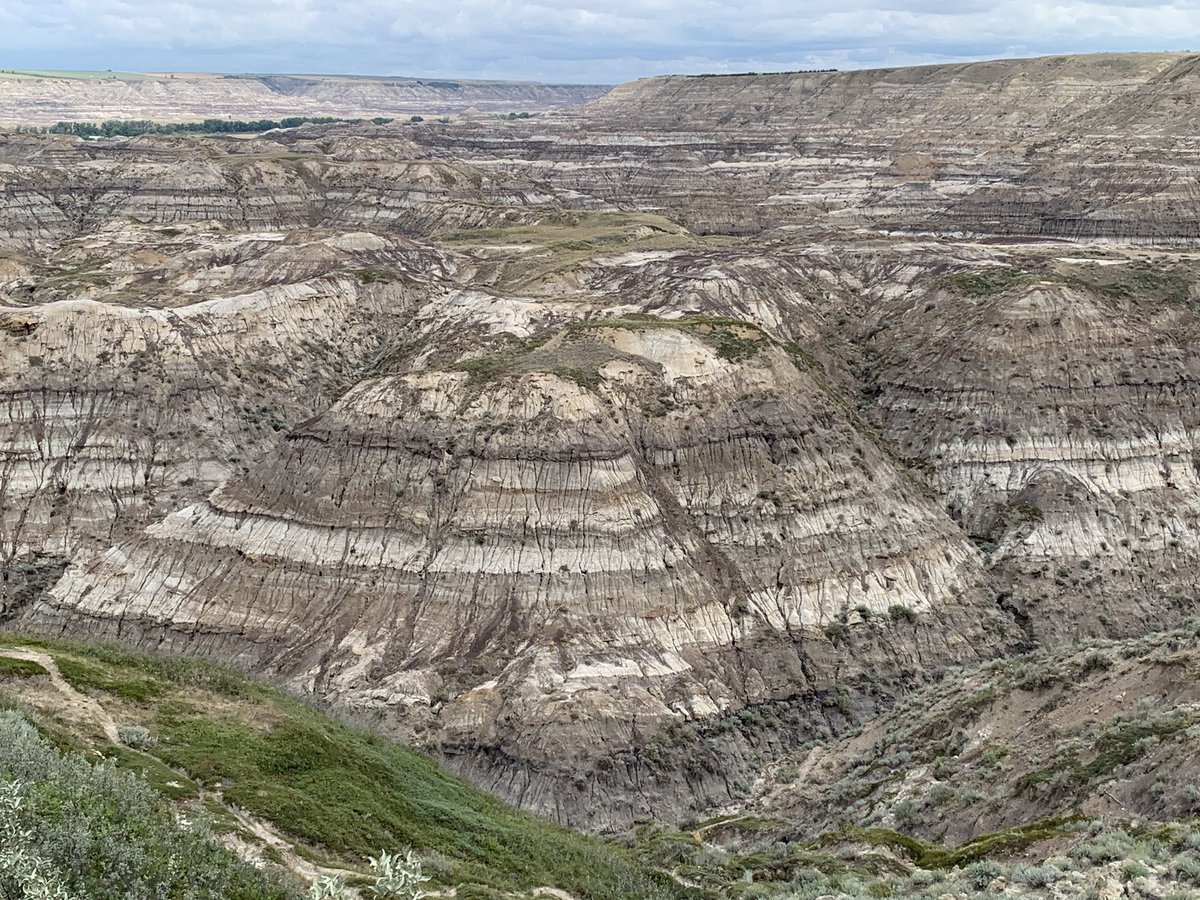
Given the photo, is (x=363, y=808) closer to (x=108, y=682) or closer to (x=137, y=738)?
(x=137, y=738)

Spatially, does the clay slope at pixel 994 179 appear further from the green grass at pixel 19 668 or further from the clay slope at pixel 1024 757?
the green grass at pixel 19 668

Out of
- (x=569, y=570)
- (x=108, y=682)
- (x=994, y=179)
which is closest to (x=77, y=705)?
Result: (x=108, y=682)

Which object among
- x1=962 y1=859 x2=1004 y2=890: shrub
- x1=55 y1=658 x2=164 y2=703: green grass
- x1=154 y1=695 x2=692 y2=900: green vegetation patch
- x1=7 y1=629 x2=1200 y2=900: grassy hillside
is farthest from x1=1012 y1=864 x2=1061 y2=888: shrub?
x1=55 y1=658 x2=164 y2=703: green grass

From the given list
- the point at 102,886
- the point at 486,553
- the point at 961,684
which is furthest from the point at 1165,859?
the point at 486,553

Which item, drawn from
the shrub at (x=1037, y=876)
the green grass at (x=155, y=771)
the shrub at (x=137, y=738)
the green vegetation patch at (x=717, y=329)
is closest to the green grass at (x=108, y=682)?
the shrub at (x=137, y=738)

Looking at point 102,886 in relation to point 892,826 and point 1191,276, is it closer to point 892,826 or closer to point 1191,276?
point 892,826

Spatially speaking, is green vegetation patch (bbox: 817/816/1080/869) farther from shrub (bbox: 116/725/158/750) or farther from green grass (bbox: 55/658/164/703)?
green grass (bbox: 55/658/164/703)
